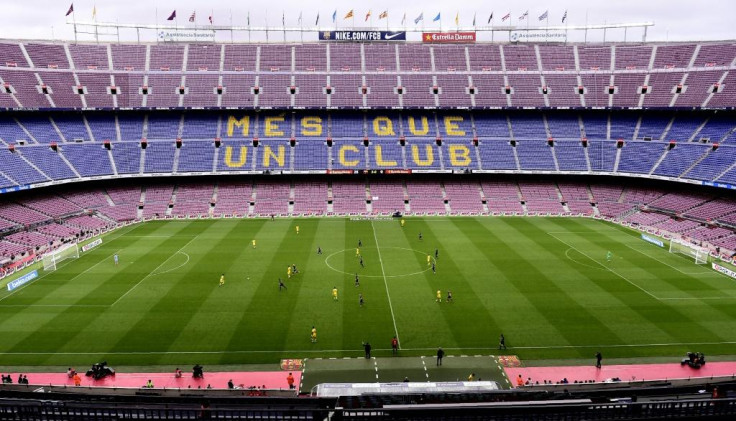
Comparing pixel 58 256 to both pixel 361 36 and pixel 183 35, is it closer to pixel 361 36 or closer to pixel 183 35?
pixel 183 35

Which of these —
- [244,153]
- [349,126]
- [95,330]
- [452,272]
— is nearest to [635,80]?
[349,126]

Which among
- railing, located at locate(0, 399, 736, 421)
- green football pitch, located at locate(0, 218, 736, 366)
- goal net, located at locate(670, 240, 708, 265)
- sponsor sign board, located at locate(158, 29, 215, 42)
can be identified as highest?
sponsor sign board, located at locate(158, 29, 215, 42)

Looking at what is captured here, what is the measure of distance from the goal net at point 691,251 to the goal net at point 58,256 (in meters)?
57.6

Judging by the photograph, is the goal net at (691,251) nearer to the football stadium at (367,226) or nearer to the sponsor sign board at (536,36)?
the football stadium at (367,226)

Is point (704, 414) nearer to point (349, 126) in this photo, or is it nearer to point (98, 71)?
point (349, 126)

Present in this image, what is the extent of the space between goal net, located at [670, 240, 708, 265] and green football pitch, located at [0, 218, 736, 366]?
1366 millimetres

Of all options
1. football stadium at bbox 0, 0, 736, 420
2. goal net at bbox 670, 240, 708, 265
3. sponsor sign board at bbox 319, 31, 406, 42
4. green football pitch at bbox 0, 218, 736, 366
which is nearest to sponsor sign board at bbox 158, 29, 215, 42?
football stadium at bbox 0, 0, 736, 420

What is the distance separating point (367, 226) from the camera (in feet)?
195

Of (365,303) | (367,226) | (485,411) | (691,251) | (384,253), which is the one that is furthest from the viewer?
(367,226)

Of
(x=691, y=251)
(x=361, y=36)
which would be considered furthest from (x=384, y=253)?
(x=361, y=36)

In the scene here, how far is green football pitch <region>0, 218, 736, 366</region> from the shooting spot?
28.6 meters

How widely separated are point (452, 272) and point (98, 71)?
64.1 m

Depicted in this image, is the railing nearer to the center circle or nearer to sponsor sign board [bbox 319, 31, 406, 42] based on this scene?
the center circle

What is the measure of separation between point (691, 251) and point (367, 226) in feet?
111
